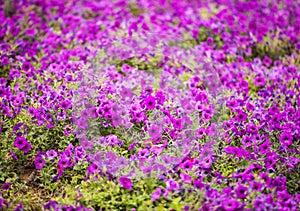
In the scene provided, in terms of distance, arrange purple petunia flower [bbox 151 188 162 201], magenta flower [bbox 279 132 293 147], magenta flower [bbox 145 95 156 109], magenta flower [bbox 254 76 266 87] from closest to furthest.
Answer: purple petunia flower [bbox 151 188 162 201], magenta flower [bbox 279 132 293 147], magenta flower [bbox 145 95 156 109], magenta flower [bbox 254 76 266 87]

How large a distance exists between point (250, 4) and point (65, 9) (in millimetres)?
2445

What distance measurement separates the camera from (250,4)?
6062mm

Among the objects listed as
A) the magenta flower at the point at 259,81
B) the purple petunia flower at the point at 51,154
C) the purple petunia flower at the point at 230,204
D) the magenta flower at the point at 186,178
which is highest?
the purple petunia flower at the point at 51,154

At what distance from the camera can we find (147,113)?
388 cm

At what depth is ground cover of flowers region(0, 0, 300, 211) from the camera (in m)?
3.26

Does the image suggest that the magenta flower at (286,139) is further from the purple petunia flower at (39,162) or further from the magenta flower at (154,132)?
the purple petunia flower at (39,162)

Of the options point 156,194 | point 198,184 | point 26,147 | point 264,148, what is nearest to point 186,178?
point 198,184

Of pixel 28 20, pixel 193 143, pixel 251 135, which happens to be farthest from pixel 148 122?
pixel 28 20

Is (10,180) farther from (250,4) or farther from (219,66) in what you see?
(250,4)

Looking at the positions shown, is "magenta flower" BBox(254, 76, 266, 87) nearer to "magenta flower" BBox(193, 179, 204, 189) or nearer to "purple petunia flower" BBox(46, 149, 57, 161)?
"magenta flower" BBox(193, 179, 204, 189)

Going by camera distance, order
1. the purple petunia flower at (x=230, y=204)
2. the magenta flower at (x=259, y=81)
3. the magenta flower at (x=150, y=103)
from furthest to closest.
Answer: the magenta flower at (x=259, y=81) < the magenta flower at (x=150, y=103) < the purple petunia flower at (x=230, y=204)

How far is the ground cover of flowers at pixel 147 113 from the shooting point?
326 centimetres

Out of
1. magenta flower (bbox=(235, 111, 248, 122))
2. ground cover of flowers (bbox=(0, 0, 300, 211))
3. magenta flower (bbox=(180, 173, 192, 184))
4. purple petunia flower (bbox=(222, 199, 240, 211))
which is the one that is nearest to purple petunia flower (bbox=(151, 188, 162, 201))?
ground cover of flowers (bbox=(0, 0, 300, 211))

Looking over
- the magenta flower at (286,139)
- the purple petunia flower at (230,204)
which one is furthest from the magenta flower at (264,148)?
the purple petunia flower at (230,204)
